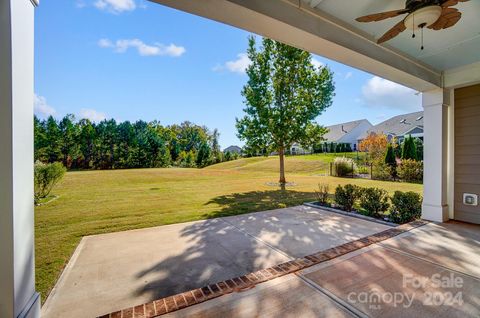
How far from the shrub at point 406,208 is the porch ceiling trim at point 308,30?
2.46 metres

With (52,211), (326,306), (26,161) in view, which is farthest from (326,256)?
(52,211)

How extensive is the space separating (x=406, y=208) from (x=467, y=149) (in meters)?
1.60

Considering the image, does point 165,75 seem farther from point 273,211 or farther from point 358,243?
point 358,243

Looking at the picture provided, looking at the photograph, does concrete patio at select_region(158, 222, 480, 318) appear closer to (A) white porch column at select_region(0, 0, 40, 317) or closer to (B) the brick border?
(B) the brick border

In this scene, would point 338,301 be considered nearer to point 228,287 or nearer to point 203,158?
point 228,287

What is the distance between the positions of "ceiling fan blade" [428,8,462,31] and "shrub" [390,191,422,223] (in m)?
3.50

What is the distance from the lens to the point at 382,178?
1252cm

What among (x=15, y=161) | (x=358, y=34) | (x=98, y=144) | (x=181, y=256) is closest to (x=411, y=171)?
(x=358, y=34)

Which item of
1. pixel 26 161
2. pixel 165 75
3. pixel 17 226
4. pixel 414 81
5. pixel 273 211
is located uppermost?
pixel 165 75

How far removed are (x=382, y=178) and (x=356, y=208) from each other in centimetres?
834

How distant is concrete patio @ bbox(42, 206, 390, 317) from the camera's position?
2244 millimetres

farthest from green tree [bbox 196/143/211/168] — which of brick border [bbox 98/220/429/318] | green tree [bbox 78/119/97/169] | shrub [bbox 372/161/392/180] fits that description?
brick border [bbox 98/220/429/318]

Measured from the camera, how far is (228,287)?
2270 mm

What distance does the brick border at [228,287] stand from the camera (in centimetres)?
194
